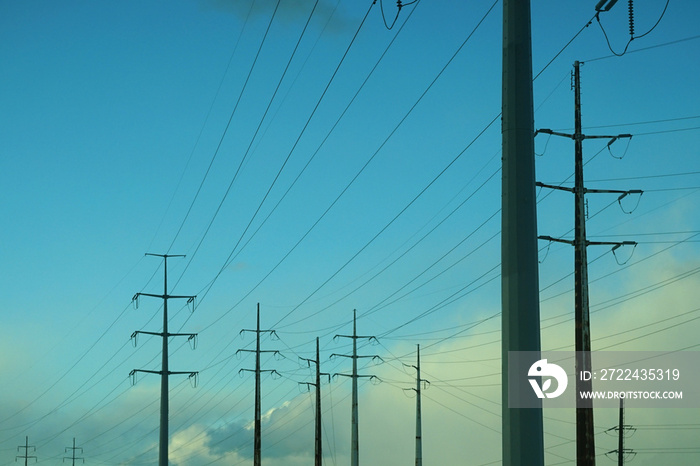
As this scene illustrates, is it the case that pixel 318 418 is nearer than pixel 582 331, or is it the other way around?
pixel 582 331

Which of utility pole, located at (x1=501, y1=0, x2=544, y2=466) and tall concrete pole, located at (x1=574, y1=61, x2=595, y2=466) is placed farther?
tall concrete pole, located at (x1=574, y1=61, x2=595, y2=466)

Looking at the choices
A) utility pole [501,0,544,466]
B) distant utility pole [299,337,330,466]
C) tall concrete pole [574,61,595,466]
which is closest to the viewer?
utility pole [501,0,544,466]

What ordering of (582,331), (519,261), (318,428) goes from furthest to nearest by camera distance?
1. (318,428)
2. (582,331)
3. (519,261)

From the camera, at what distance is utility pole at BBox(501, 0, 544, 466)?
490 inches

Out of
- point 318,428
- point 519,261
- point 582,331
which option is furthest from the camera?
point 318,428

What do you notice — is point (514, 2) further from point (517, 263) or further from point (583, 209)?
point (583, 209)

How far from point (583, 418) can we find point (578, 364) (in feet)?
6.08

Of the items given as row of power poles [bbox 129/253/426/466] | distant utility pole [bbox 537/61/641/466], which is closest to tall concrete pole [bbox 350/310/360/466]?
row of power poles [bbox 129/253/426/466]

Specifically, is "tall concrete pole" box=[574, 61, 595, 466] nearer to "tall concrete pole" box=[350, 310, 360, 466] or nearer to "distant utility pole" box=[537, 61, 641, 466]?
"distant utility pole" box=[537, 61, 641, 466]

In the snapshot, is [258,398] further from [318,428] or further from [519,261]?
[519,261]

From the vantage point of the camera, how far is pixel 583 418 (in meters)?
32.7

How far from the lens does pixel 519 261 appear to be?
42.0 feet

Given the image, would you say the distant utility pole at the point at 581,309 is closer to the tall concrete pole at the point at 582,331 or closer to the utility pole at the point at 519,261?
the tall concrete pole at the point at 582,331

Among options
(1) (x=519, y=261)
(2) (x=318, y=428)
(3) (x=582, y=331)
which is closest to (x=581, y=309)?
(3) (x=582, y=331)
